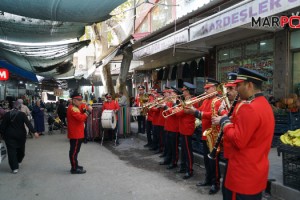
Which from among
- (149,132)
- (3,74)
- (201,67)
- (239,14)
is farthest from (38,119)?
(239,14)

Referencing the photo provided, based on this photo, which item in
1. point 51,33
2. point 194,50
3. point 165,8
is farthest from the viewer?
point 165,8

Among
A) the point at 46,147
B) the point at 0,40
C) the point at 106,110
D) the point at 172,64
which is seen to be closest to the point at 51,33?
the point at 0,40

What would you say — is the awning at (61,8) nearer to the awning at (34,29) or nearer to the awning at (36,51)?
the awning at (34,29)

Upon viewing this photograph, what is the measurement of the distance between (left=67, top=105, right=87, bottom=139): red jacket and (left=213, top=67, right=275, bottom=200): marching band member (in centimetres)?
427

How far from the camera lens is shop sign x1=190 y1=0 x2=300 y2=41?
4.84 metres

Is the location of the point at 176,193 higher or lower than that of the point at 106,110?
lower

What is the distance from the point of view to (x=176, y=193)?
5.29 m

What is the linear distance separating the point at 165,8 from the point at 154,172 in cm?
1056

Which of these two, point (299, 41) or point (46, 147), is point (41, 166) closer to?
point (46, 147)

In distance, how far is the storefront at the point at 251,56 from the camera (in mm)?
8875

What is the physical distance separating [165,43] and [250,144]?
661cm

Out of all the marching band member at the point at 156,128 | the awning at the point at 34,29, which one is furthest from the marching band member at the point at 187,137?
the awning at the point at 34,29

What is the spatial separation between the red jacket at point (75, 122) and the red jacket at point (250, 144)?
4.34 metres

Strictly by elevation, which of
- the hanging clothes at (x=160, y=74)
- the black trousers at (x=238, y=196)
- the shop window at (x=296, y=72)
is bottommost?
the black trousers at (x=238, y=196)
